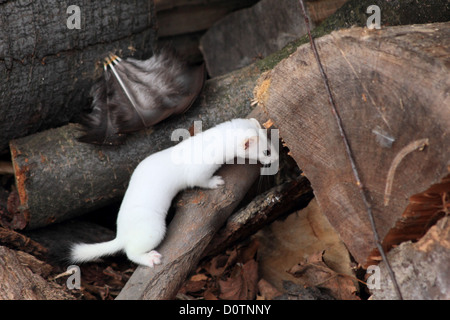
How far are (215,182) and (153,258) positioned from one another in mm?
456

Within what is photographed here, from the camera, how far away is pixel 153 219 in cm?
214

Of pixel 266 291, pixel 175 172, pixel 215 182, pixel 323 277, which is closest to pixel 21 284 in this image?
pixel 175 172

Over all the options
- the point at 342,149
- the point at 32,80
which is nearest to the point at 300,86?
the point at 342,149

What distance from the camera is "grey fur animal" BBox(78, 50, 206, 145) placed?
239 centimetres

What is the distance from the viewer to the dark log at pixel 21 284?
6.17ft

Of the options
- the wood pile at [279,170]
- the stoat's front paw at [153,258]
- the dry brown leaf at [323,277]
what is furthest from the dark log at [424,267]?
the stoat's front paw at [153,258]

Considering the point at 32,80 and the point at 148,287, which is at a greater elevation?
the point at 32,80

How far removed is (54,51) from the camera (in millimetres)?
2408

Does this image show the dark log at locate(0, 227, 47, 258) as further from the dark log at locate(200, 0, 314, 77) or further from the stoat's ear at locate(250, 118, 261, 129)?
the dark log at locate(200, 0, 314, 77)

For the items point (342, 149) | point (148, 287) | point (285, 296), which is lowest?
point (285, 296)

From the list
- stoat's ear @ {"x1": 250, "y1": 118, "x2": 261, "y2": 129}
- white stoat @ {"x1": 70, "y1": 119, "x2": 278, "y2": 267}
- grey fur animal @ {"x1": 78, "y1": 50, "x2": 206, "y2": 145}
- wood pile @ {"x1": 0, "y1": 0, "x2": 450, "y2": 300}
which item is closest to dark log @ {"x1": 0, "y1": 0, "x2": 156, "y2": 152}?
wood pile @ {"x1": 0, "y1": 0, "x2": 450, "y2": 300}

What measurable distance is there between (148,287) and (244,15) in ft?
6.55

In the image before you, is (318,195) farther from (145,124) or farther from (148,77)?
(148,77)

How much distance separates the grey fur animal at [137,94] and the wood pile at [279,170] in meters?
0.08
